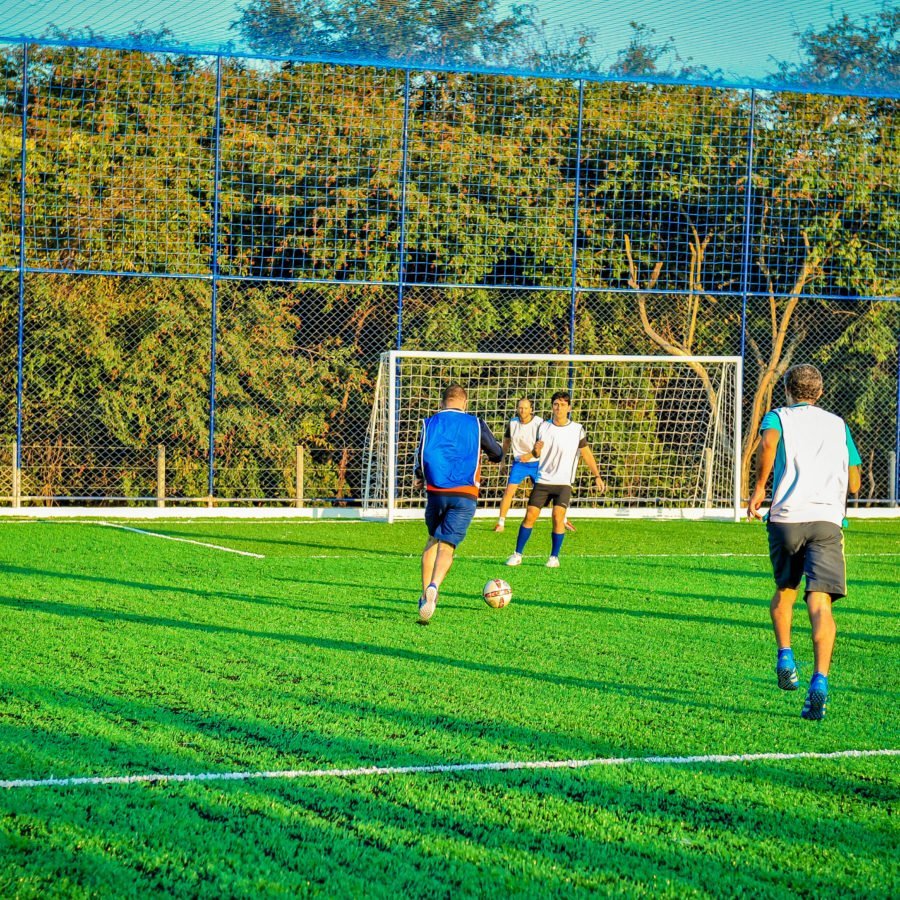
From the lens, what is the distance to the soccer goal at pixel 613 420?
2231 cm

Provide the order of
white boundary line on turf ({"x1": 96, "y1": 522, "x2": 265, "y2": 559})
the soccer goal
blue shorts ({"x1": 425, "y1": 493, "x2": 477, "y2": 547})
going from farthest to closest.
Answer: the soccer goal, white boundary line on turf ({"x1": 96, "y1": 522, "x2": 265, "y2": 559}), blue shorts ({"x1": 425, "y1": 493, "x2": 477, "y2": 547})

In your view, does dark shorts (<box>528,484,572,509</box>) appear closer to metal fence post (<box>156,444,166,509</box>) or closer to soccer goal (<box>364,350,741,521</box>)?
soccer goal (<box>364,350,741,521</box>)

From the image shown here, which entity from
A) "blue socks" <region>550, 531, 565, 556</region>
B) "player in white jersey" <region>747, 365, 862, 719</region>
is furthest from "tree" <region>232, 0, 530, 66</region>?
"player in white jersey" <region>747, 365, 862, 719</region>

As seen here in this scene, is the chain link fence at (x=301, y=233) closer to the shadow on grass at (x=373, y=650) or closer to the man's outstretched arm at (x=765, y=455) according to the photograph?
the shadow on grass at (x=373, y=650)

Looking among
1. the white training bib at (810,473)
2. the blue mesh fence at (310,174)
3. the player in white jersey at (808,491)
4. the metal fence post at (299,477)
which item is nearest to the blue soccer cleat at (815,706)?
the player in white jersey at (808,491)

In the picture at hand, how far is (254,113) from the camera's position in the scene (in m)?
23.5

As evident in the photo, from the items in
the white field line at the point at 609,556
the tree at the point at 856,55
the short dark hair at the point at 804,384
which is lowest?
the white field line at the point at 609,556

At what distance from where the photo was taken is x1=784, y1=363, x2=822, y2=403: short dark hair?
7.22 meters

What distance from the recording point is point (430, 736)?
6355 millimetres

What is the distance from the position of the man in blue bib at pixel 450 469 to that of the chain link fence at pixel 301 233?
1157 cm

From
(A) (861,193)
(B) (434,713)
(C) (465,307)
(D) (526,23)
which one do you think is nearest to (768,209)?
(A) (861,193)

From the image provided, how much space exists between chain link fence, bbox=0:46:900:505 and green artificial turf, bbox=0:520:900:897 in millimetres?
10793

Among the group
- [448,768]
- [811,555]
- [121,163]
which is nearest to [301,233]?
[121,163]

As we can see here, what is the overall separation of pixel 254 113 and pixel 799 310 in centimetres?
1156
